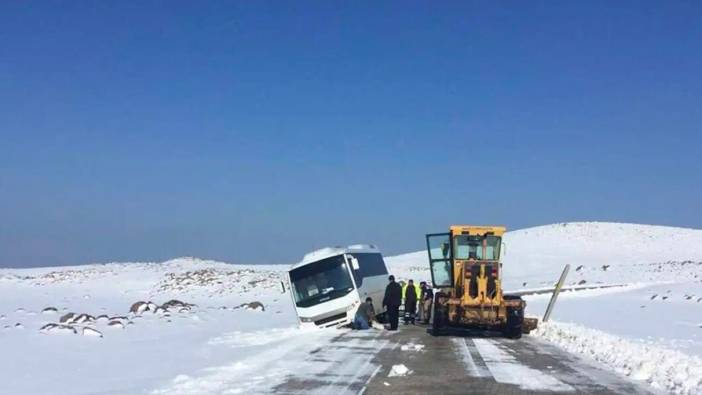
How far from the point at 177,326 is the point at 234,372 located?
38.0 ft

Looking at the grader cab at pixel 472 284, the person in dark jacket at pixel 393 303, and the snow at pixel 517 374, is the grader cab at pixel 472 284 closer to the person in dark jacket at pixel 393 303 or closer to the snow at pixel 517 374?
the person in dark jacket at pixel 393 303

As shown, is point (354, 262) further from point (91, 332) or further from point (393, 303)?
point (91, 332)

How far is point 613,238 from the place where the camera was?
330 feet

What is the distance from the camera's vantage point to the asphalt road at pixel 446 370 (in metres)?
11.3

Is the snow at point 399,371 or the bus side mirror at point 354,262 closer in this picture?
the snow at point 399,371

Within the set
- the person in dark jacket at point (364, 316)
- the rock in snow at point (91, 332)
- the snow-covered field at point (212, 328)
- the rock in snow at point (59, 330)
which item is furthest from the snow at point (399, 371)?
the rock in snow at point (59, 330)

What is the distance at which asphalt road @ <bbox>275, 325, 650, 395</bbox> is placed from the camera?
1129cm

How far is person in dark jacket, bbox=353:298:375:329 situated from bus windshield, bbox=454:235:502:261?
3275 millimetres

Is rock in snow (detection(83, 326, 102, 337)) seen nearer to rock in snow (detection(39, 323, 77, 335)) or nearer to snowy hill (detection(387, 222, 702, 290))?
rock in snow (detection(39, 323, 77, 335))

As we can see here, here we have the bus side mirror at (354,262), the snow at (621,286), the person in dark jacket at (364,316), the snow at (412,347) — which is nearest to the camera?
the snow at (621,286)

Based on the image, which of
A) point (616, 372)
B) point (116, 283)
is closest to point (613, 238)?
point (116, 283)

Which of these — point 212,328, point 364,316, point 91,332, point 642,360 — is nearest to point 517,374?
point 642,360

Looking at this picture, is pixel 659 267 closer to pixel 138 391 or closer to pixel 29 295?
pixel 29 295

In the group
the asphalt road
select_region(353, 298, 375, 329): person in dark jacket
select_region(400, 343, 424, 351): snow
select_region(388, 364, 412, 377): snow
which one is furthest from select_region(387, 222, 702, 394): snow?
select_region(353, 298, 375, 329): person in dark jacket
